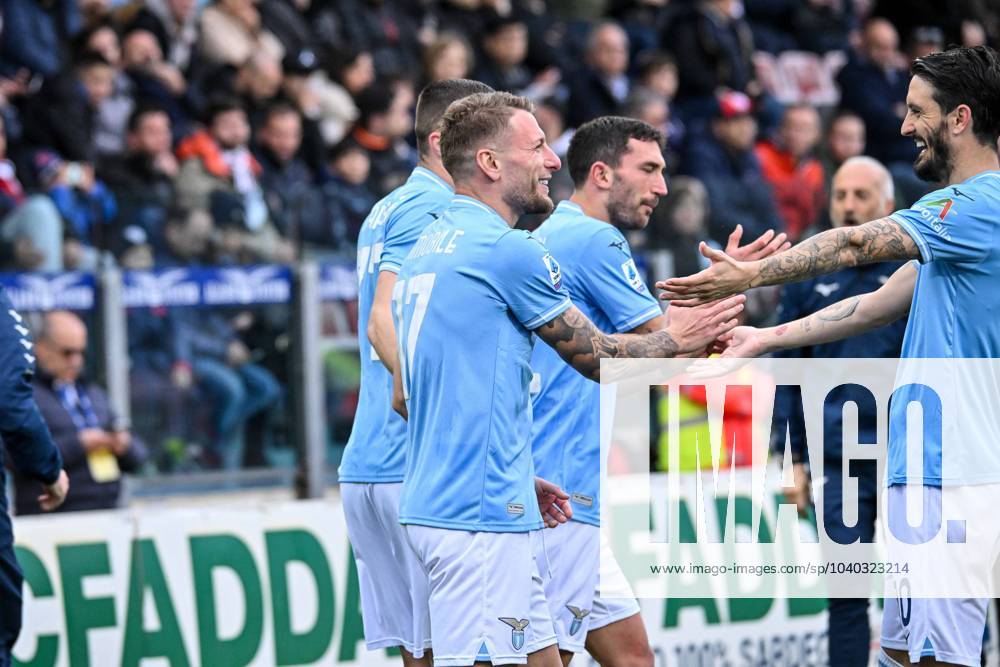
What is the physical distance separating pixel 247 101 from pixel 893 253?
28.2 ft

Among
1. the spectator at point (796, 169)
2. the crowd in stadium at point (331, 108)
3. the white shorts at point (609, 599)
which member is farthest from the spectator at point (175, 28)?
the white shorts at point (609, 599)

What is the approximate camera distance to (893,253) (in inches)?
212

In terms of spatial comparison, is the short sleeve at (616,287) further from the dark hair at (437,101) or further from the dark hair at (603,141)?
the dark hair at (437,101)

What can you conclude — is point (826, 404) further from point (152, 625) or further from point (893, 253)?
point (152, 625)

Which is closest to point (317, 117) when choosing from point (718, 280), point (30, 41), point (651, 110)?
point (30, 41)

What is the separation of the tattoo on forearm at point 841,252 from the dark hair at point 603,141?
146 cm

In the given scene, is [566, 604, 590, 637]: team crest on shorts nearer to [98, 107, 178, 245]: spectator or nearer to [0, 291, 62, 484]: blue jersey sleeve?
[0, 291, 62, 484]: blue jersey sleeve

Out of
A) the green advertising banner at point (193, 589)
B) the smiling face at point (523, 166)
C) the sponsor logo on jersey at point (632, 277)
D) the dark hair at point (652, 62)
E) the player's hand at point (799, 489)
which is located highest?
the dark hair at point (652, 62)

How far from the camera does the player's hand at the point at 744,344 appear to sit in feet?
19.9

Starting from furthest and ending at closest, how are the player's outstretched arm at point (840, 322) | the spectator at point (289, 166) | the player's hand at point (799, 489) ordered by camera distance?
the spectator at point (289, 166), the player's hand at point (799, 489), the player's outstretched arm at point (840, 322)

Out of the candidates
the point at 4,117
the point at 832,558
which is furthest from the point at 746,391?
the point at 4,117

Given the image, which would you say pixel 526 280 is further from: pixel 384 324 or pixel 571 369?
pixel 571 369

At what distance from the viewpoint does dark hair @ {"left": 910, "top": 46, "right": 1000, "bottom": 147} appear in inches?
218

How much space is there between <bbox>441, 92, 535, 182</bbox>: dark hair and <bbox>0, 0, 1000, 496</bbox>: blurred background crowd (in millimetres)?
5058
